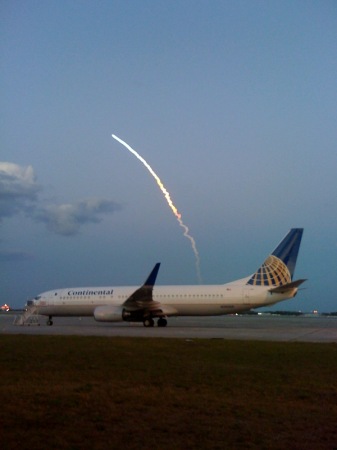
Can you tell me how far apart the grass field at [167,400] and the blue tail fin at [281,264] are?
21.7 meters

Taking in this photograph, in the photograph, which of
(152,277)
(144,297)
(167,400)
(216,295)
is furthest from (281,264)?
(167,400)

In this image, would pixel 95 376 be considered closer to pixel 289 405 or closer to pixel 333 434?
pixel 289 405

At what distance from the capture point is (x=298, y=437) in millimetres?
7715

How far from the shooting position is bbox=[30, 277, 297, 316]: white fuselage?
131 ft

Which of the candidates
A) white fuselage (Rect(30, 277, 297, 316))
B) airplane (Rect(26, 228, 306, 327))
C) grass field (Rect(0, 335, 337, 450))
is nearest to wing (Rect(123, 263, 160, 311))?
airplane (Rect(26, 228, 306, 327))

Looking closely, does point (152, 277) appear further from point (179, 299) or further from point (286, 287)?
point (286, 287)

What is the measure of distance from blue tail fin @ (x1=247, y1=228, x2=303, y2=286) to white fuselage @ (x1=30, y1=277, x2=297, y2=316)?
71cm

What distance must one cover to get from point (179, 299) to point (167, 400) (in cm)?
3172

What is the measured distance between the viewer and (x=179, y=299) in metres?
41.9

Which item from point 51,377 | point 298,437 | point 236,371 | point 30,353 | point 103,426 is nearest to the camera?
point 298,437

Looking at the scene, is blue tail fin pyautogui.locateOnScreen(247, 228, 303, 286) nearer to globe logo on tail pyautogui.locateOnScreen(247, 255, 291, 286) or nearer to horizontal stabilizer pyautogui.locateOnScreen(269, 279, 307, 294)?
globe logo on tail pyautogui.locateOnScreen(247, 255, 291, 286)

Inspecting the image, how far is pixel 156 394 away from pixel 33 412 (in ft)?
8.08

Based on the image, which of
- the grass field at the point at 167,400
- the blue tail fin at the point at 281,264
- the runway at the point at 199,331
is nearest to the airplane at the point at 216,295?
the blue tail fin at the point at 281,264

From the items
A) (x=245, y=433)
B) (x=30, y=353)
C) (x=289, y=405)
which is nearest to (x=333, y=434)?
(x=245, y=433)
